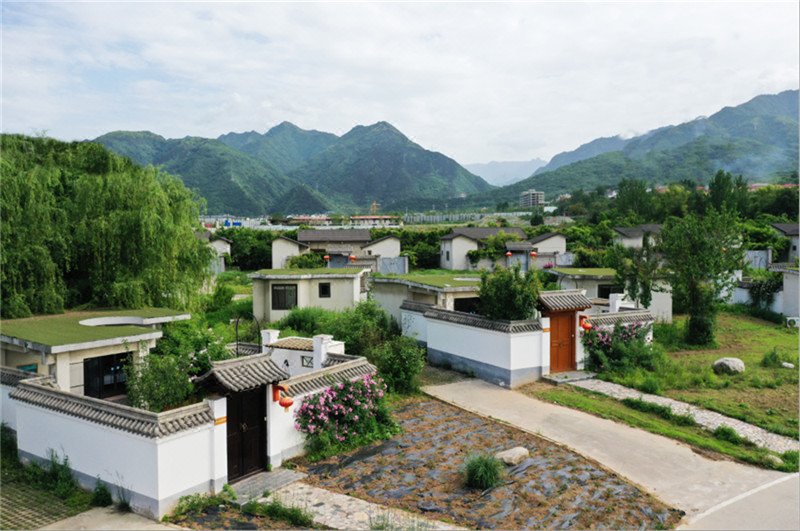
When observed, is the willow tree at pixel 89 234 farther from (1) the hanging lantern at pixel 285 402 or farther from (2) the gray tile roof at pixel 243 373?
(1) the hanging lantern at pixel 285 402

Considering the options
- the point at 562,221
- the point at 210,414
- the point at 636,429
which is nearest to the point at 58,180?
the point at 210,414

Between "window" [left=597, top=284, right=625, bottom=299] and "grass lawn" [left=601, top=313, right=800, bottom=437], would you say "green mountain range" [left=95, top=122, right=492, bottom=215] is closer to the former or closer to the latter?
"window" [left=597, top=284, right=625, bottom=299]

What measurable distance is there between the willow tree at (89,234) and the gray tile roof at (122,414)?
551 cm

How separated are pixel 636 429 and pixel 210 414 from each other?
7.80m

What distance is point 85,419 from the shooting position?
8500mm

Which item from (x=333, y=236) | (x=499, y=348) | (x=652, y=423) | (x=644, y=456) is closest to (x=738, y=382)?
(x=652, y=423)

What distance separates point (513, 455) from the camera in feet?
31.5

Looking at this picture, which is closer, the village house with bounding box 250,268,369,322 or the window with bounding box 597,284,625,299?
the window with bounding box 597,284,625,299

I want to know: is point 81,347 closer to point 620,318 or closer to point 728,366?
point 620,318

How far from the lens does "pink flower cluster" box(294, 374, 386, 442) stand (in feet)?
33.2

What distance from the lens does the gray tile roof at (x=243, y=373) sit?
8.42 meters

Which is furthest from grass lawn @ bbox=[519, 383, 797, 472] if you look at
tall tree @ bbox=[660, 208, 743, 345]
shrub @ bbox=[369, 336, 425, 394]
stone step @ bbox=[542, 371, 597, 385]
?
tall tree @ bbox=[660, 208, 743, 345]

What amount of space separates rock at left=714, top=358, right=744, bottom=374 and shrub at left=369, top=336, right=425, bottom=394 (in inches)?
307

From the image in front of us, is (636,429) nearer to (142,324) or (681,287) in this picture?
(681,287)
